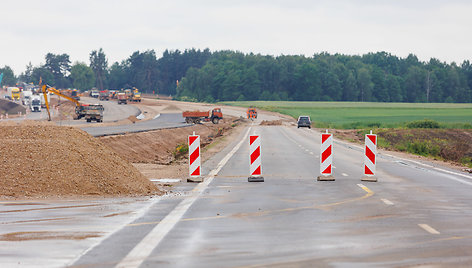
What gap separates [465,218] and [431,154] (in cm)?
3024

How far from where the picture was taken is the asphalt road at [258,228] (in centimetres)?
730

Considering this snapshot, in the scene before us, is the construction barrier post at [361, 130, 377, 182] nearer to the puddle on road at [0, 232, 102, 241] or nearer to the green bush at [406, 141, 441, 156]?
the puddle on road at [0, 232, 102, 241]

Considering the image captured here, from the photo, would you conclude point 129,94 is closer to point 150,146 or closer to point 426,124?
point 426,124

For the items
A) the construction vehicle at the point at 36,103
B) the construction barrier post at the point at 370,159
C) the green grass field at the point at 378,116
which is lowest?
the green grass field at the point at 378,116

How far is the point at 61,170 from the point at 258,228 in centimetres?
647

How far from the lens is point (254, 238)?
8.67 m

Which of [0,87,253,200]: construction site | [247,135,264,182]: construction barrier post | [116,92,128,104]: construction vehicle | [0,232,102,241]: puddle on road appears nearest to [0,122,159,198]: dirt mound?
[0,87,253,200]: construction site

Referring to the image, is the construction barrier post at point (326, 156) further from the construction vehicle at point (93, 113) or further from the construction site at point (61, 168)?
the construction vehicle at point (93, 113)

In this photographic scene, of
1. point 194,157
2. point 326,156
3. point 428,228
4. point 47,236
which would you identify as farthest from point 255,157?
point 47,236

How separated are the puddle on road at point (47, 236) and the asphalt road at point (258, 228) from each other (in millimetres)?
83

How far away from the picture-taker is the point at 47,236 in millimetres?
8758

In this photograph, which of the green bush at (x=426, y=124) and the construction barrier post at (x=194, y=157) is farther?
the green bush at (x=426, y=124)

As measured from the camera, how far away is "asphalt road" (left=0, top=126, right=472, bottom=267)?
7301 mm

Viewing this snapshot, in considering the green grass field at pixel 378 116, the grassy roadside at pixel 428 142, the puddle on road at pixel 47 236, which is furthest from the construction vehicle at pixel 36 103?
the puddle on road at pixel 47 236
